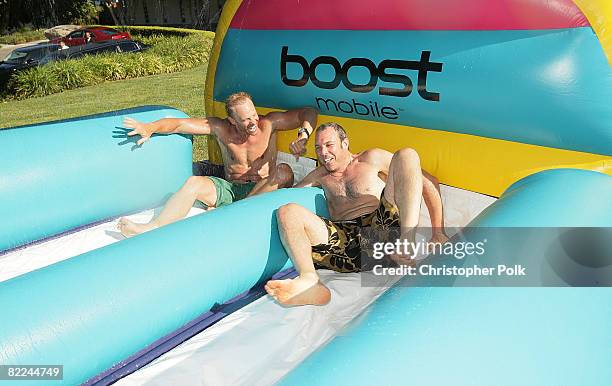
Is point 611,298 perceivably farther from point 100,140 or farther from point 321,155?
point 100,140

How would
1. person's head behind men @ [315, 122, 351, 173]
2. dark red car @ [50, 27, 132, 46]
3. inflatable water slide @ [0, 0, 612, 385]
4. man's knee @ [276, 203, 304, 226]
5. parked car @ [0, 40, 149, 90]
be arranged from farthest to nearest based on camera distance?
dark red car @ [50, 27, 132, 46] → parked car @ [0, 40, 149, 90] → person's head behind men @ [315, 122, 351, 173] → man's knee @ [276, 203, 304, 226] → inflatable water slide @ [0, 0, 612, 385]

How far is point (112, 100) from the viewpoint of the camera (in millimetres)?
7953

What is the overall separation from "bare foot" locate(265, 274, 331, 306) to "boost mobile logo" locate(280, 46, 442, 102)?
3.20 feet

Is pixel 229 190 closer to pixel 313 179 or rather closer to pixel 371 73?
pixel 313 179

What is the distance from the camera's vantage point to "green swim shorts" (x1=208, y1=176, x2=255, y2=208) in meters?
3.01

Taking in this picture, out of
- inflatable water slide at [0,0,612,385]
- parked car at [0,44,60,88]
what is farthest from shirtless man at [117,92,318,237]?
parked car at [0,44,60,88]

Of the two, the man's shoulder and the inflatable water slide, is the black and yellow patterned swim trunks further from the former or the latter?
the man's shoulder

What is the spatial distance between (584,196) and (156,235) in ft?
4.84

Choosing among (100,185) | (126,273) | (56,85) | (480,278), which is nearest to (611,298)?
(480,278)

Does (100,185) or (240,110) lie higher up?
(240,110)

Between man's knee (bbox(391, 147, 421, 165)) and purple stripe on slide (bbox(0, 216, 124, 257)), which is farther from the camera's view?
purple stripe on slide (bbox(0, 216, 124, 257))

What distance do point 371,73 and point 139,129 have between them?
1257 mm

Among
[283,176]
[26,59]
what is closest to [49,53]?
[26,59]

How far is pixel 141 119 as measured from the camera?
123 inches
